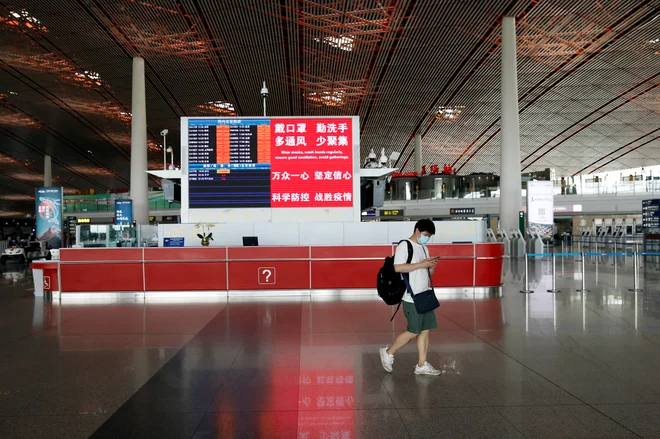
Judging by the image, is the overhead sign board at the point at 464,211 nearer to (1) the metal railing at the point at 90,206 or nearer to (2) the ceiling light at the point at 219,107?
(2) the ceiling light at the point at 219,107

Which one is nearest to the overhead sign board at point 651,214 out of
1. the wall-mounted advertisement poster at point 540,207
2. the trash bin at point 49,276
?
the wall-mounted advertisement poster at point 540,207

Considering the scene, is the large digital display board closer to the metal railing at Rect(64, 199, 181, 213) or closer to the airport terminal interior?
the airport terminal interior

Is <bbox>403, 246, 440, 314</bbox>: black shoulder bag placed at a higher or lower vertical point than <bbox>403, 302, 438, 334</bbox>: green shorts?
higher

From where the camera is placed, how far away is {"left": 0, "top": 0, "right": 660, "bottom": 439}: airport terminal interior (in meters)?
3.94

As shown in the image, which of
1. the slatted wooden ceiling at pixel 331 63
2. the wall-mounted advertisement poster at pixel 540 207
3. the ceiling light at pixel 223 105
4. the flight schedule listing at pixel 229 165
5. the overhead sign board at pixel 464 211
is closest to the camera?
the flight schedule listing at pixel 229 165

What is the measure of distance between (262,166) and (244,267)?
223 cm

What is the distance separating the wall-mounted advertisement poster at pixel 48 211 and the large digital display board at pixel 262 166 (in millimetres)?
10514

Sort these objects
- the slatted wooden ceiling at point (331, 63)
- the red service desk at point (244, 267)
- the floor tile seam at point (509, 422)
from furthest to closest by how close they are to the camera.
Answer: the slatted wooden ceiling at point (331, 63), the red service desk at point (244, 267), the floor tile seam at point (509, 422)

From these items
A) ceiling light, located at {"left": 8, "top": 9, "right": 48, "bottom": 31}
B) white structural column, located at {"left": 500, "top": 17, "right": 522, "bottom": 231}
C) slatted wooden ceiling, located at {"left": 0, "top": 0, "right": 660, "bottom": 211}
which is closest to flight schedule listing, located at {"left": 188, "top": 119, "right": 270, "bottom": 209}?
slatted wooden ceiling, located at {"left": 0, "top": 0, "right": 660, "bottom": 211}

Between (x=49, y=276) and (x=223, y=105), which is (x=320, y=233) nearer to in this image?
(x=49, y=276)

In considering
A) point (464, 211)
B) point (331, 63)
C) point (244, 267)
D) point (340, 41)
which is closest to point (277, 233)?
point (244, 267)

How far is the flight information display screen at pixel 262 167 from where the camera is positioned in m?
11.0

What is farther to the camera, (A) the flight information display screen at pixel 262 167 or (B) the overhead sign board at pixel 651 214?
(B) the overhead sign board at pixel 651 214

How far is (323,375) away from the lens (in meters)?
4.75
